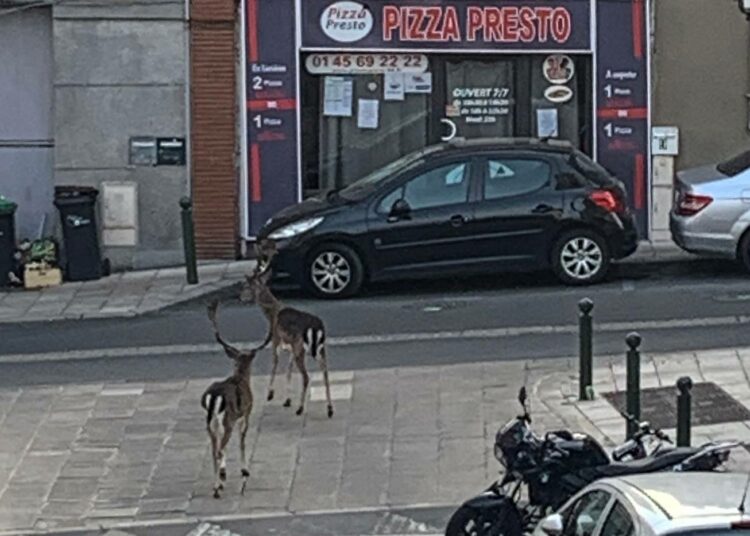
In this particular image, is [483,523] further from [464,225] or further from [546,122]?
[546,122]

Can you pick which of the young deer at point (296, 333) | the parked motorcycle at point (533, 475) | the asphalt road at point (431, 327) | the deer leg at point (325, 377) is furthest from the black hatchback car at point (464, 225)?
the parked motorcycle at point (533, 475)

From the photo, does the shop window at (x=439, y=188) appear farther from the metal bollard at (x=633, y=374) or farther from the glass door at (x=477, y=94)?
the metal bollard at (x=633, y=374)

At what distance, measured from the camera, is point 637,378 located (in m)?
12.8

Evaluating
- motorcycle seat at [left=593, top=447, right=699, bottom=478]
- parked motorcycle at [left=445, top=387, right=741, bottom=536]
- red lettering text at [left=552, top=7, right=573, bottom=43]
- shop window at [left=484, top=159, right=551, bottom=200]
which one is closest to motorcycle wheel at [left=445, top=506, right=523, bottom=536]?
parked motorcycle at [left=445, top=387, right=741, bottom=536]

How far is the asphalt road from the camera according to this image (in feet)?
54.2

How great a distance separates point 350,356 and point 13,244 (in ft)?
22.1

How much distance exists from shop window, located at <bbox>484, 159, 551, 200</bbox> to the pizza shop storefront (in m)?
3.33

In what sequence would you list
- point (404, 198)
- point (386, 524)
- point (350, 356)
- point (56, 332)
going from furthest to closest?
point (404, 198) → point (56, 332) → point (350, 356) → point (386, 524)

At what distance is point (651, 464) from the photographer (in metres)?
9.54

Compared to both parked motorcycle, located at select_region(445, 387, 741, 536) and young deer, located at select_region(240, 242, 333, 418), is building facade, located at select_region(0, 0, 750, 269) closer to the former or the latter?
young deer, located at select_region(240, 242, 333, 418)

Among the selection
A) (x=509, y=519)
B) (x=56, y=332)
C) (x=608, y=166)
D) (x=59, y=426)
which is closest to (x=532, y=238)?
(x=608, y=166)

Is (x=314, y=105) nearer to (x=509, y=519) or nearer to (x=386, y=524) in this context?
(x=386, y=524)

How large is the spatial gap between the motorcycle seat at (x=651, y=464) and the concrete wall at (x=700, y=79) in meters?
14.0

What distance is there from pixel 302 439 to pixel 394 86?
9.96 metres
